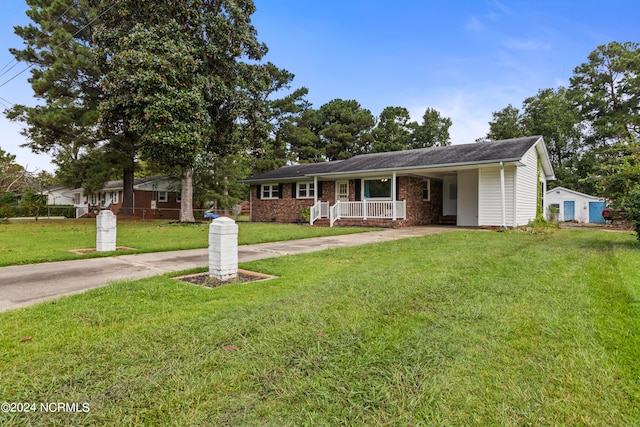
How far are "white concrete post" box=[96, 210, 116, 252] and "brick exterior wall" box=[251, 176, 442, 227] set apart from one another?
36.3 ft

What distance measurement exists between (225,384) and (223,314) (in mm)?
1271

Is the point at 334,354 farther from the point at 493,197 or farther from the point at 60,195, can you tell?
the point at 60,195

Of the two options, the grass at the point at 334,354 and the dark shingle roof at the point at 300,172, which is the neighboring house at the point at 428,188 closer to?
the dark shingle roof at the point at 300,172

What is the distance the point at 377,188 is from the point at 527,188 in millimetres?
6871

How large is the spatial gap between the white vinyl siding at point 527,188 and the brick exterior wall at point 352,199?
14.1ft

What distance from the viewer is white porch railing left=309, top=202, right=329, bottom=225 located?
17938 mm

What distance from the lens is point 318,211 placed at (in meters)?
18.4

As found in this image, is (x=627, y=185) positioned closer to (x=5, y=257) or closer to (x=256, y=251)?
(x=256, y=251)

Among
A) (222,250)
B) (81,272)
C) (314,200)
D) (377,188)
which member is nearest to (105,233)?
(81,272)

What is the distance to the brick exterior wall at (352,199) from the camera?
1652 cm

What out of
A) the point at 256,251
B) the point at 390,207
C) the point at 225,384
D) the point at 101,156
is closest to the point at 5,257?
the point at 256,251

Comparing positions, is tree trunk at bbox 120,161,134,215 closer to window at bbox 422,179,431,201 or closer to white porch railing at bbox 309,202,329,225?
white porch railing at bbox 309,202,329,225

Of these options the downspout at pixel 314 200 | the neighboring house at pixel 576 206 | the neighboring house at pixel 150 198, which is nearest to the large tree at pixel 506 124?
the neighboring house at pixel 576 206

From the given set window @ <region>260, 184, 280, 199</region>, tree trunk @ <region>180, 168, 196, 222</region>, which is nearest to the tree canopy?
window @ <region>260, 184, 280, 199</region>
